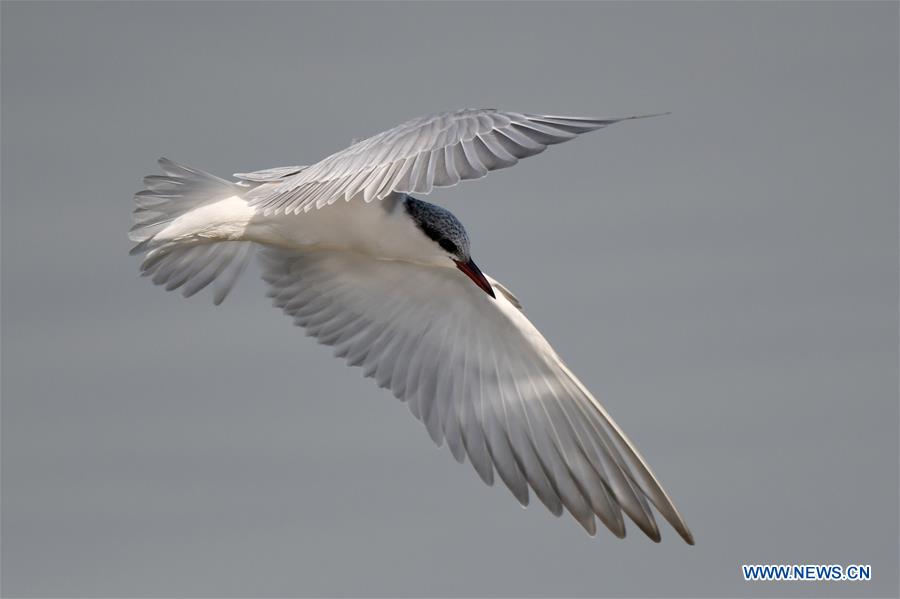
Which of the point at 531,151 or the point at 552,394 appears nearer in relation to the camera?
the point at 531,151

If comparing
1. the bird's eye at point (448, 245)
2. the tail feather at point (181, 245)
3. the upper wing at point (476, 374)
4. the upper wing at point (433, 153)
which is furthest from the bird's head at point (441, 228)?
the tail feather at point (181, 245)

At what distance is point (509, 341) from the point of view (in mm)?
3846

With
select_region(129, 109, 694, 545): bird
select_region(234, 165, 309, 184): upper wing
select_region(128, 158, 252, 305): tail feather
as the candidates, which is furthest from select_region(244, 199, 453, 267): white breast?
select_region(128, 158, 252, 305): tail feather

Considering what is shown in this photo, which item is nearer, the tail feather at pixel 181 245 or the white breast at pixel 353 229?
the white breast at pixel 353 229

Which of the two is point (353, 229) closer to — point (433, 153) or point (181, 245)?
point (181, 245)

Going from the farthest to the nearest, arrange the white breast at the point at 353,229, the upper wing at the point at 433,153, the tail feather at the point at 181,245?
1. the tail feather at the point at 181,245
2. the white breast at the point at 353,229
3. the upper wing at the point at 433,153

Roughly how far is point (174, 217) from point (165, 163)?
200 millimetres

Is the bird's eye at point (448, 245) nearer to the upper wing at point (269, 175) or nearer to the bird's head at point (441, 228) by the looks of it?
the bird's head at point (441, 228)

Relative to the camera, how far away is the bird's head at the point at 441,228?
3.56 metres

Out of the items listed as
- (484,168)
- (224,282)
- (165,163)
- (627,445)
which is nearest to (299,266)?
(224,282)

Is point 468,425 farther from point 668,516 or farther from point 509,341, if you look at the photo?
point 668,516

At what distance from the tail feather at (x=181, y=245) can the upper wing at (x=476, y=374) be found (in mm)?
166

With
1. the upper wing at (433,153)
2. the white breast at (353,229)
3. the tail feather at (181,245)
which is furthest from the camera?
the tail feather at (181,245)

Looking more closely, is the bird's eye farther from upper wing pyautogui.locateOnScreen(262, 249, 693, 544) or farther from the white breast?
upper wing pyautogui.locateOnScreen(262, 249, 693, 544)
